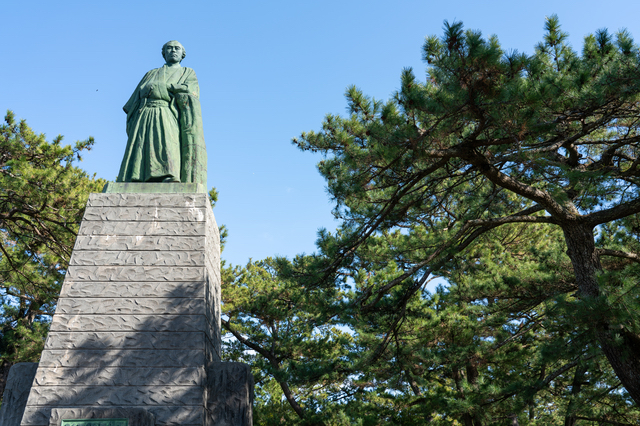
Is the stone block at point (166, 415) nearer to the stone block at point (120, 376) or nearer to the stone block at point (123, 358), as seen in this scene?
the stone block at point (120, 376)

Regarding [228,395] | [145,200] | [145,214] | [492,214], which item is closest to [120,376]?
[228,395]

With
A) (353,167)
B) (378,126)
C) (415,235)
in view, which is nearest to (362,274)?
(415,235)

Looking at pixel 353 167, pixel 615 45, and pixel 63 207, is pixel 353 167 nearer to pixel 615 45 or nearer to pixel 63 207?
pixel 615 45

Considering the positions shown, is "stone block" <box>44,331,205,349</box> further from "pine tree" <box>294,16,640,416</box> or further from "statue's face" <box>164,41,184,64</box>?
"statue's face" <box>164,41,184,64</box>

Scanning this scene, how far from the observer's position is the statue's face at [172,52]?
18.8ft

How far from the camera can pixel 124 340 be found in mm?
4168

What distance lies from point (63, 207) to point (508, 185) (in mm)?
6243

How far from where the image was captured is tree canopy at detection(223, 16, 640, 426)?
4508 millimetres

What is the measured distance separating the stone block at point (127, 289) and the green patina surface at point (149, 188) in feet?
3.23

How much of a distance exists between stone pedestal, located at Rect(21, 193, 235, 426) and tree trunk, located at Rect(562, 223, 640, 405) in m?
3.46

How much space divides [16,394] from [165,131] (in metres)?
2.75

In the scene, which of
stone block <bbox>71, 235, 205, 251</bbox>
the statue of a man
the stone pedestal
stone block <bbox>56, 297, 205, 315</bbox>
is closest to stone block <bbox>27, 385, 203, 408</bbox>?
the stone pedestal

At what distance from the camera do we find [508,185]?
18.0ft

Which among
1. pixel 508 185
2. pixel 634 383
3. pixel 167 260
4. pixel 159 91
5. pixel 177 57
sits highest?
pixel 177 57
